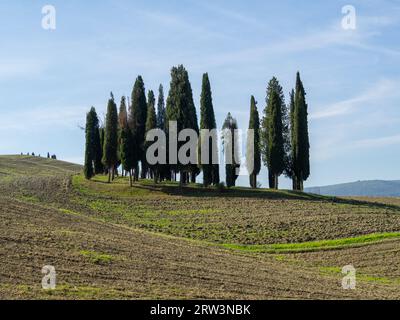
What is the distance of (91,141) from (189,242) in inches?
1732

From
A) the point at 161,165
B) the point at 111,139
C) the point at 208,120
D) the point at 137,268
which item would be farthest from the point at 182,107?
the point at 137,268

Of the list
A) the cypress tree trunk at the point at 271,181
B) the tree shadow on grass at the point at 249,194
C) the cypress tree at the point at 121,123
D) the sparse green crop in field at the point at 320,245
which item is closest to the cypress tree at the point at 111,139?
the cypress tree at the point at 121,123

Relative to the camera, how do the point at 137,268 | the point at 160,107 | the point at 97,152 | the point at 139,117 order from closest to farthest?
the point at 137,268 < the point at 139,117 < the point at 97,152 < the point at 160,107

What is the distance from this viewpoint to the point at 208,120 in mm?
78062

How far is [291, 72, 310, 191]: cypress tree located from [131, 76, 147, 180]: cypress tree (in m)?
19.1

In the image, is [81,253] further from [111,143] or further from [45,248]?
[111,143]

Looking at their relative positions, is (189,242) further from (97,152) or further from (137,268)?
(97,152)

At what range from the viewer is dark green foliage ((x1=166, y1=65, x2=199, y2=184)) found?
7862 centimetres

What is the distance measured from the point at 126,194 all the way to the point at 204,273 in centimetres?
4323

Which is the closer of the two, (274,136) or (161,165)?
(274,136)

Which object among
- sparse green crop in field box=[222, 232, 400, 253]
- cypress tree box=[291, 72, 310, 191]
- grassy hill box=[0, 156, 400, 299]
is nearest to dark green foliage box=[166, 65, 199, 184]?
grassy hill box=[0, 156, 400, 299]

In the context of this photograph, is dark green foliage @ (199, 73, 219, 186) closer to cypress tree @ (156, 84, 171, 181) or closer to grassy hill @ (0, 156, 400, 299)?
grassy hill @ (0, 156, 400, 299)
